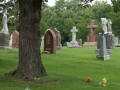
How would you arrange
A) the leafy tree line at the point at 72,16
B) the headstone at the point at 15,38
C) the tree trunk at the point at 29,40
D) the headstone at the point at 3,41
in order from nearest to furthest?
1. the tree trunk at the point at 29,40
2. the headstone at the point at 3,41
3. the headstone at the point at 15,38
4. the leafy tree line at the point at 72,16

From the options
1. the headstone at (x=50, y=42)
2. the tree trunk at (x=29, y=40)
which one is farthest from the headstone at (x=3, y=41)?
the tree trunk at (x=29, y=40)

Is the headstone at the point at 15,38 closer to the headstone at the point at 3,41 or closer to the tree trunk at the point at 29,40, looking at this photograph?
the headstone at the point at 3,41

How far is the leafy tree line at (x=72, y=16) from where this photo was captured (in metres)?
55.0

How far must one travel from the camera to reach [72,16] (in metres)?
66.8

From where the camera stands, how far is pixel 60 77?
9.30 m

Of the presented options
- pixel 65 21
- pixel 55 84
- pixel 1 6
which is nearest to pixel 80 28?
pixel 65 21

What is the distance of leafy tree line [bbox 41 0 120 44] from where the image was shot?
2166 inches

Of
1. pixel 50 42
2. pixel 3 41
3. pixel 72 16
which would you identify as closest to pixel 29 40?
pixel 50 42

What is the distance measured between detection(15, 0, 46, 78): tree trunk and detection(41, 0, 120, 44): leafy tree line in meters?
42.0

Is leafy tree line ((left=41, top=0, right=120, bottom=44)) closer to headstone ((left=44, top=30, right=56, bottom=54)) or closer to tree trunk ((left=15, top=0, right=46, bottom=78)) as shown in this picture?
headstone ((left=44, top=30, right=56, bottom=54))

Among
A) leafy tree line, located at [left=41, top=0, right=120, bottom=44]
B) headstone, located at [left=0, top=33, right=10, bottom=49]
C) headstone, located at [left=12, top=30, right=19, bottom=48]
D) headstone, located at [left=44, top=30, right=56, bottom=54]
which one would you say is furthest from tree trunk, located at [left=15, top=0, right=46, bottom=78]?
leafy tree line, located at [left=41, top=0, right=120, bottom=44]

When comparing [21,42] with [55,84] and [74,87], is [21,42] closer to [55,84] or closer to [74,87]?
[55,84]

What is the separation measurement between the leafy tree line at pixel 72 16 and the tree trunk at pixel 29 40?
4202 centimetres

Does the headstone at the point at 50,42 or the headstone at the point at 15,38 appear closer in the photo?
the headstone at the point at 50,42
